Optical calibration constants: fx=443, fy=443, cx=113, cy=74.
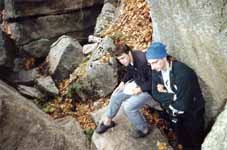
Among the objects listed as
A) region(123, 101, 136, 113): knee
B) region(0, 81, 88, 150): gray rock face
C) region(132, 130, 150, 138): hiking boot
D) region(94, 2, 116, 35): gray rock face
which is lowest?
region(132, 130, 150, 138): hiking boot

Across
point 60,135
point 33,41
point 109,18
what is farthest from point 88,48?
point 60,135

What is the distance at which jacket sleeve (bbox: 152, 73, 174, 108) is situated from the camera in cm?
722

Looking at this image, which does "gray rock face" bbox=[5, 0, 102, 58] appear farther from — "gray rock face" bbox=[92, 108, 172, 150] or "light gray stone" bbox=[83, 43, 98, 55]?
"gray rock face" bbox=[92, 108, 172, 150]

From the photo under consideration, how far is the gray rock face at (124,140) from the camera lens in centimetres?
805

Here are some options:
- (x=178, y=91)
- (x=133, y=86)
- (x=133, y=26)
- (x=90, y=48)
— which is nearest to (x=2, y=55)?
(x=90, y=48)

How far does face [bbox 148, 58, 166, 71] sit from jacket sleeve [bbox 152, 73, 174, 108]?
29cm

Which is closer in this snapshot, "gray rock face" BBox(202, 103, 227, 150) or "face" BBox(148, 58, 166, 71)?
"gray rock face" BBox(202, 103, 227, 150)

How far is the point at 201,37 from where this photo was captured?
7.27 metres

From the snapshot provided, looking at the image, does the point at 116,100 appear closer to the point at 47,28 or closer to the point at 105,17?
the point at 105,17

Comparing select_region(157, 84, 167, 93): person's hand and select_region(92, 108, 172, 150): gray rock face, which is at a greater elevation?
select_region(157, 84, 167, 93): person's hand

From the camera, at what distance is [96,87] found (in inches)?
413

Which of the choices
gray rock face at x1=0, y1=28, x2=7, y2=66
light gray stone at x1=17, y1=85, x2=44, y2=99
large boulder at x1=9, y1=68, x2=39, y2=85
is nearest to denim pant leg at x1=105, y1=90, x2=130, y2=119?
light gray stone at x1=17, y1=85, x2=44, y2=99

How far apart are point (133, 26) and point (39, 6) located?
150 inches

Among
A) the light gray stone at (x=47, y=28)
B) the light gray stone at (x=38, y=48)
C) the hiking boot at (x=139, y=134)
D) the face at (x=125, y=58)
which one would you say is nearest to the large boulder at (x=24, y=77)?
the light gray stone at (x=38, y=48)
